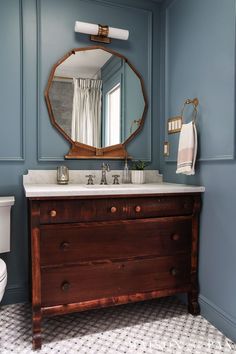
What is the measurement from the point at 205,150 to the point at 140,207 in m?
0.59

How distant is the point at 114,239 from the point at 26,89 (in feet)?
4.18

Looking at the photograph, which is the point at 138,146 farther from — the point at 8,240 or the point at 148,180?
the point at 8,240

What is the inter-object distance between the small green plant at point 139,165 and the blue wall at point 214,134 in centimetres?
35

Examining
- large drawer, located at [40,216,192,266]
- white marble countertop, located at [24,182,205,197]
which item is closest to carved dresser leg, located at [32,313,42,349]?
large drawer, located at [40,216,192,266]

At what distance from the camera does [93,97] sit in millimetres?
2211

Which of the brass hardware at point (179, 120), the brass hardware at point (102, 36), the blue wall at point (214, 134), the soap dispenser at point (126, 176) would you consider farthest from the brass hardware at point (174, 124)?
the brass hardware at point (102, 36)

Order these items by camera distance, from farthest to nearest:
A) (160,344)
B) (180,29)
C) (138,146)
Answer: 1. (138,146)
2. (180,29)
3. (160,344)

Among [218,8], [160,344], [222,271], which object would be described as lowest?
[160,344]

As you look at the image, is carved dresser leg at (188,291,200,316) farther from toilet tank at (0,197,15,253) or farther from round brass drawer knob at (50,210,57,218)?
toilet tank at (0,197,15,253)

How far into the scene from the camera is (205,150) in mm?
1877

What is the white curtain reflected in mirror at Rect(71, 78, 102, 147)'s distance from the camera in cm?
219

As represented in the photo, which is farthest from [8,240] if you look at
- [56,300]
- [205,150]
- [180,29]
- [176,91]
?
[180,29]

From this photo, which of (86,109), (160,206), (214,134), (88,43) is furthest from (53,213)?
(88,43)

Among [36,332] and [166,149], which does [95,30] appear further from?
[36,332]
